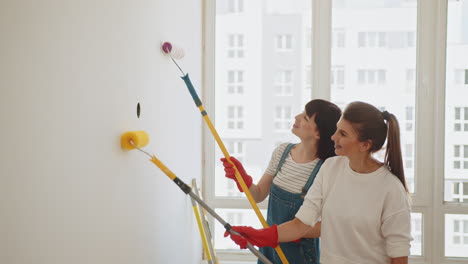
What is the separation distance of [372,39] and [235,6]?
927 millimetres

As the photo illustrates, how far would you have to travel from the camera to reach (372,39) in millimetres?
2750

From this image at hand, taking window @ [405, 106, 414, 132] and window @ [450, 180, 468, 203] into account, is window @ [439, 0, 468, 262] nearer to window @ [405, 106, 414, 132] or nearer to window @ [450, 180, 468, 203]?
window @ [450, 180, 468, 203]

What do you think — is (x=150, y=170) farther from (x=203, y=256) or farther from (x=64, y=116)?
(x=203, y=256)

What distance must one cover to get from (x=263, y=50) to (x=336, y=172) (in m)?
1.54

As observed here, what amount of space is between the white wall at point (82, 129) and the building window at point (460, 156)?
1916 millimetres

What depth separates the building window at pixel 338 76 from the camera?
277cm

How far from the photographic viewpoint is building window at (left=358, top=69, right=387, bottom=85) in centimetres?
275

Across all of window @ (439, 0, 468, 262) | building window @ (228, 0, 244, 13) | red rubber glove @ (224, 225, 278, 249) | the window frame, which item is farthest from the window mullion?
red rubber glove @ (224, 225, 278, 249)

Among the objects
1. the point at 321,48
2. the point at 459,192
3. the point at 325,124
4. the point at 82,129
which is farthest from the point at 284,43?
the point at 82,129

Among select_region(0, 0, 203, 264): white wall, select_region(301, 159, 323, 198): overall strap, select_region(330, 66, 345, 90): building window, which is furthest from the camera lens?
select_region(330, 66, 345, 90): building window

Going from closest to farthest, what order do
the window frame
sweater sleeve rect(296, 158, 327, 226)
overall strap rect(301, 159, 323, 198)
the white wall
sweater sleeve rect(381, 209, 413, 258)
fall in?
the white wall, sweater sleeve rect(381, 209, 413, 258), sweater sleeve rect(296, 158, 327, 226), overall strap rect(301, 159, 323, 198), the window frame

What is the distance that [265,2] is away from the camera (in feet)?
9.17

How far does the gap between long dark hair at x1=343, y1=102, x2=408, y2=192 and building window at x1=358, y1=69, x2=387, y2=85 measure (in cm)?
147

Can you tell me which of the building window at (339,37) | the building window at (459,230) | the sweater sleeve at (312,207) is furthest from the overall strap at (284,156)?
the building window at (459,230)
